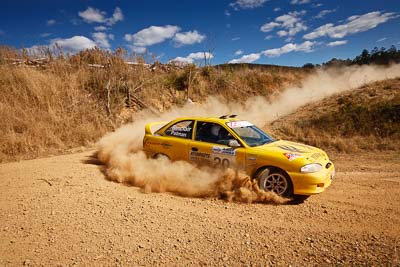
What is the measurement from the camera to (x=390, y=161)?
714cm

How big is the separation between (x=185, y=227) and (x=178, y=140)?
235 centimetres

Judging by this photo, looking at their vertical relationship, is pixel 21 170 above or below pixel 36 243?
above

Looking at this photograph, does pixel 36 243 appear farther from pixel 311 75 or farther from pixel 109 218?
pixel 311 75

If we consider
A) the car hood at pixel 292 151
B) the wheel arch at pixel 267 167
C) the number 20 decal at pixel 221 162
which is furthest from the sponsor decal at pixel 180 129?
the wheel arch at pixel 267 167

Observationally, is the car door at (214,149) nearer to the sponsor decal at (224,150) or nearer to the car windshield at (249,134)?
the sponsor decal at (224,150)

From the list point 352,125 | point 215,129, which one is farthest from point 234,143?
point 352,125

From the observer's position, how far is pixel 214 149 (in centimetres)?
535

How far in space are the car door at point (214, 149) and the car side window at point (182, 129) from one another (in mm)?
174

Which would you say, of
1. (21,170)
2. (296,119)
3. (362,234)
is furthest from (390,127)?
(21,170)

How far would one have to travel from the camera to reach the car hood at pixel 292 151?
15.7 feet

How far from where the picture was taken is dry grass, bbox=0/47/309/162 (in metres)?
9.38

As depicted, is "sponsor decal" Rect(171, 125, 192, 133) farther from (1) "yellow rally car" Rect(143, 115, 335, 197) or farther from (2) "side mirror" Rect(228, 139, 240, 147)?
(2) "side mirror" Rect(228, 139, 240, 147)

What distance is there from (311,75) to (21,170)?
2390cm

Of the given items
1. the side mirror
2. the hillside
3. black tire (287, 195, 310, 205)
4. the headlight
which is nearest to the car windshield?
the side mirror
